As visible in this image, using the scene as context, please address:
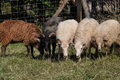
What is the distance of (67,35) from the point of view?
8.53 meters

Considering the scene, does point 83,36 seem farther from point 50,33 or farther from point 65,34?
point 50,33

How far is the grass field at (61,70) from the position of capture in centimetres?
639

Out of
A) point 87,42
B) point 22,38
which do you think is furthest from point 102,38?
point 22,38

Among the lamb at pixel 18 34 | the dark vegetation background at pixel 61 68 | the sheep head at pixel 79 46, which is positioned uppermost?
the lamb at pixel 18 34

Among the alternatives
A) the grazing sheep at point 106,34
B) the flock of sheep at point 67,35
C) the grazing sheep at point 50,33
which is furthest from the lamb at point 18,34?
the grazing sheep at point 106,34

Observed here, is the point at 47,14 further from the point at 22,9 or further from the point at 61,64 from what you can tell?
the point at 61,64

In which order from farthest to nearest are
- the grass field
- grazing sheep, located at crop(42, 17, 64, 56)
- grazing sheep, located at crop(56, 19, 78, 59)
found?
grazing sheep, located at crop(42, 17, 64, 56)
grazing sheep, located at crop(56, 19, 78, 59)
the grass field

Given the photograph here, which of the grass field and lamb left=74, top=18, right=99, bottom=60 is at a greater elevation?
lamb left=74, top=18, right=99, bottom=60

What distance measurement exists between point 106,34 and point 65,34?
4.31 ft

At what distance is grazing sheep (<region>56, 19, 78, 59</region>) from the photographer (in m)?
8.21

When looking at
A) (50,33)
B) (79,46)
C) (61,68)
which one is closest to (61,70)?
(61,68)

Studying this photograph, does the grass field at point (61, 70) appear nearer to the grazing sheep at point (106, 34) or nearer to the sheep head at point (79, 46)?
the sheep head at point (79, 46)

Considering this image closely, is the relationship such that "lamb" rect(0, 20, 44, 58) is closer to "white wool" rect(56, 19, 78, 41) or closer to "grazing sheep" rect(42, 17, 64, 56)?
"grazing sheep" rect(42, 17, 64, 56)

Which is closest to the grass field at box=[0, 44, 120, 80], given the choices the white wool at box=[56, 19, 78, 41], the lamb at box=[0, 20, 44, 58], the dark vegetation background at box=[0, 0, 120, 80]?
the dark vegetation background at box=[0, 0, 120, 80]
